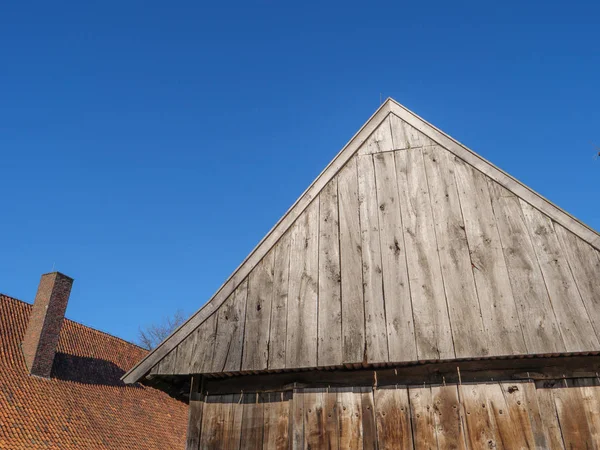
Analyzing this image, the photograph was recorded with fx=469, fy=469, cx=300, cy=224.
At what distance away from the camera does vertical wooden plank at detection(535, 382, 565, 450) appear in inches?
165

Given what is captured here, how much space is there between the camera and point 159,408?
2028cm

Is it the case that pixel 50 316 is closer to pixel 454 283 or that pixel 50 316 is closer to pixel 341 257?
pixel 341 257

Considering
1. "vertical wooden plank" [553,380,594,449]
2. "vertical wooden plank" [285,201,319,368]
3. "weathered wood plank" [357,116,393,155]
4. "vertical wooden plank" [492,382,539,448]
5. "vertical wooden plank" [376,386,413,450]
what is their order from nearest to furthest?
"vertical wooden plank" [553,380,594,449] < "vertical wooden plank" [492,382,539,448] < "vertical wooden plank" [376,386,413,450] < "vertical wooden plank" [285,201,319,368] < "weathered wood plank" [357,116,393,155]

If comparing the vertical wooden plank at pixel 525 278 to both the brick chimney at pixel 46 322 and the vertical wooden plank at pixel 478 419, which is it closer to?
the vertical wooden plank at pixel 478 419

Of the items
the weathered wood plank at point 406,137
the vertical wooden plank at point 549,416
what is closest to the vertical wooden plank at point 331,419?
the vertical wooden plank at point 549,416

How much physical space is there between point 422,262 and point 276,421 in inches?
91.7

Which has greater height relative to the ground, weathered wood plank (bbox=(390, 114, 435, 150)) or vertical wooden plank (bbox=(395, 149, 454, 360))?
weathered wood plank (bbox=(390, 114, 435, 150))

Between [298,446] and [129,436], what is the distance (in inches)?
579

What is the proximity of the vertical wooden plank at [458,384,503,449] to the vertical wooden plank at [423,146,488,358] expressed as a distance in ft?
1.22

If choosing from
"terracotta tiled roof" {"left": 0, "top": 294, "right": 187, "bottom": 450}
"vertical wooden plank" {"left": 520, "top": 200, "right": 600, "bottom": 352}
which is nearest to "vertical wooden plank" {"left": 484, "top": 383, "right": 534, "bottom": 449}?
"vertical wooden plank" {"left": 520, "top": 200, "right": 600, "bottom": 352}

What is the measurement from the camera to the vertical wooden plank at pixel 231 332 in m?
5.14

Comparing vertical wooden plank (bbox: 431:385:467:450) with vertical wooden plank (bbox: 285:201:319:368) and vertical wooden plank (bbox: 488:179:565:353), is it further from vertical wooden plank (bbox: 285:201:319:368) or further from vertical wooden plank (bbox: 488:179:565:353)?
vertical wooden plank (bbox: 285:201:319:368)

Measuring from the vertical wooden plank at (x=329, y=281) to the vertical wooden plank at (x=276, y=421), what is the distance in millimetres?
669

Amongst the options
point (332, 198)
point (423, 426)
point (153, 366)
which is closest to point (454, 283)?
point (423, 426)
